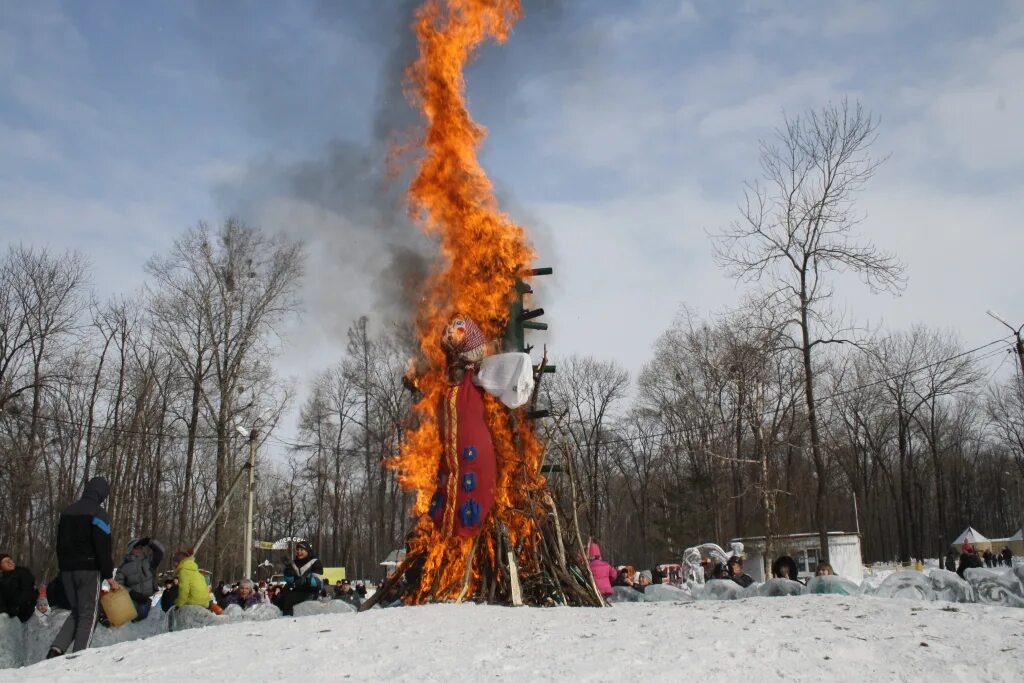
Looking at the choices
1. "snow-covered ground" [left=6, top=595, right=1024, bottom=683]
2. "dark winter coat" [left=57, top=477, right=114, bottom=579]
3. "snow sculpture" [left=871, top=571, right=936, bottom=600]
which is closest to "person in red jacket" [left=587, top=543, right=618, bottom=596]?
"snow-covered ground" [left=6, top=595, right=1024, bottom=683]

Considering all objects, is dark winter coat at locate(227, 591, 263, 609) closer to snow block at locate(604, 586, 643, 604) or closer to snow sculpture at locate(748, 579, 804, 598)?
snow block at locate(604, 586, 643, 604)

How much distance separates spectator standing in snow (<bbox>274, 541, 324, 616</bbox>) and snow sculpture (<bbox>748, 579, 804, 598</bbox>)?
204 inches

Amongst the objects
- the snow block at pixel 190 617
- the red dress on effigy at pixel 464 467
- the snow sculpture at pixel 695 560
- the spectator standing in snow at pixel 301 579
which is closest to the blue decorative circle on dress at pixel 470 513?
the red dress on effigy at pixel 464 467

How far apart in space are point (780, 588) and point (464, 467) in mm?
3591

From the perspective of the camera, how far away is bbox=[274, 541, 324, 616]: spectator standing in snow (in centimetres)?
1030

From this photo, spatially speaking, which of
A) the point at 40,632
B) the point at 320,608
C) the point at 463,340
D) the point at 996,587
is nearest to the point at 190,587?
the point at 40,632

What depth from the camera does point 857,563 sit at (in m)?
31.6

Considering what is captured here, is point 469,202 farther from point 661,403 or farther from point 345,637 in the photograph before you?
point 661,403

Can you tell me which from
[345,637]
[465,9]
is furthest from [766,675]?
[465,9]

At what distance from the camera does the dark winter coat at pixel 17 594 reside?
8891 mm

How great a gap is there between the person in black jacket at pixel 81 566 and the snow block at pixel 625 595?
5.51m

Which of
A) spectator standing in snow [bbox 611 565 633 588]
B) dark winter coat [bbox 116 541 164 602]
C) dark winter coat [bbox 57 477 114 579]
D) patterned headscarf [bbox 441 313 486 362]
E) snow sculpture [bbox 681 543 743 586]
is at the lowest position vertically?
snow sculpture [bbox 681 543 743 586]

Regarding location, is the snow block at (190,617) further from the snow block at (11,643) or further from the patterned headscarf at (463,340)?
the patterned headscarf at (463,340)

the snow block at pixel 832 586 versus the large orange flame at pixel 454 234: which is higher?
the large orange flame at pixel 454 234
